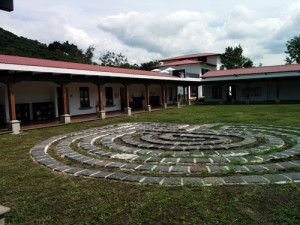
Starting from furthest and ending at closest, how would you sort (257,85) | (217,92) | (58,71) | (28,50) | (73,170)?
(28,50)
(217,92)
(257,85)
(58,71)
(73,170)

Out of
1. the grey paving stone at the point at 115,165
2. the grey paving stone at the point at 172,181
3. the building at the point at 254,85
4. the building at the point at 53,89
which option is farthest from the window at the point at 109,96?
the grey paving stone at the point at 172,181

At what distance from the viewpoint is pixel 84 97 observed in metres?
15.5

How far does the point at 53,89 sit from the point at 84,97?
2.25 meters

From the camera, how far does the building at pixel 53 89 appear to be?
9.38m

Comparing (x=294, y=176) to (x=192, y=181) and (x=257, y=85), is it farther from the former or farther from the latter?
(x=257, y=85)

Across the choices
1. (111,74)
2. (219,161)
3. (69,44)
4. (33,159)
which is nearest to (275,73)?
(111,74)

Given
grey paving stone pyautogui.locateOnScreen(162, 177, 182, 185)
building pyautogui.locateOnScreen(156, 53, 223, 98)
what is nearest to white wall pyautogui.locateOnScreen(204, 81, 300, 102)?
building pyautogui.locateOnScreen(156, 53, 223, 98)

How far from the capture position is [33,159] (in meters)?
4.80

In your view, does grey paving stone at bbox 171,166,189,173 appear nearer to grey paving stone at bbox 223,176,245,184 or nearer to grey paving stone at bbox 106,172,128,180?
grey paving stone at bbox 223,176,245,184

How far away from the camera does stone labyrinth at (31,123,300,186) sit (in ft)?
11.1

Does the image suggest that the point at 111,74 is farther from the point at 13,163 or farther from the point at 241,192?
the point at 241,192

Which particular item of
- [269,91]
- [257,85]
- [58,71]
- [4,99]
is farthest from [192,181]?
A: [257,85]

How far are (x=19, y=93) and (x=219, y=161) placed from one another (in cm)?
1183

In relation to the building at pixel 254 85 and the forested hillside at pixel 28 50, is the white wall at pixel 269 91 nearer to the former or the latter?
the building at pixel 254 85
